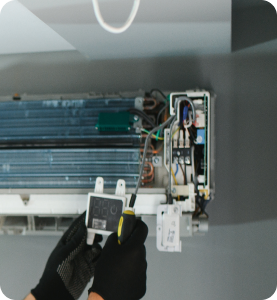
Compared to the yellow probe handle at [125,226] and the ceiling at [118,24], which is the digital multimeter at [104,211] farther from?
the ceiling at [118,24]

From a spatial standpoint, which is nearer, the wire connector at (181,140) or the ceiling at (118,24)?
the ceiling at (118,24)

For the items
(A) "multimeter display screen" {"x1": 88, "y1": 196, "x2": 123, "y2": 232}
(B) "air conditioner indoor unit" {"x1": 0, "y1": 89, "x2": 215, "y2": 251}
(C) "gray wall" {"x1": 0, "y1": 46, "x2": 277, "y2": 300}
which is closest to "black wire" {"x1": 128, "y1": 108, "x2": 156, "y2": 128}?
(B) "air conditioner indoor unit" {"x1": 0, "y1": 89, "x2": 215, "y2": 251}

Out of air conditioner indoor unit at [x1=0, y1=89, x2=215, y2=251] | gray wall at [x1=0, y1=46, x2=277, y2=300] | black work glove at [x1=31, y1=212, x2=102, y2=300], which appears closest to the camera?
black work glove at [x1=31, y1=212, x2=102, y2=300]

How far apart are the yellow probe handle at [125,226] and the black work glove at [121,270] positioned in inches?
1.0

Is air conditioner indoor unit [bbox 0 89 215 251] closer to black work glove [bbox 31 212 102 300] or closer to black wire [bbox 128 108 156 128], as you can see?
black wire [bbox 128 108 156 128]

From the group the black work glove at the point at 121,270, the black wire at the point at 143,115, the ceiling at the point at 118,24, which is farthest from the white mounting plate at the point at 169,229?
the ceiling at the point at 118,24

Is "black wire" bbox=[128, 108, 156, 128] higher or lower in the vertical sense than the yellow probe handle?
higher

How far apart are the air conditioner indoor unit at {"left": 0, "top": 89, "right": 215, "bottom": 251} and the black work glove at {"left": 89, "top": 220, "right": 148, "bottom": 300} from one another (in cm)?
18

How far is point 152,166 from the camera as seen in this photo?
1433mm

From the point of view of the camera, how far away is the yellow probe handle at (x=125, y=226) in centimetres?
108

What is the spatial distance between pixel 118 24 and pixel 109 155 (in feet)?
1.95

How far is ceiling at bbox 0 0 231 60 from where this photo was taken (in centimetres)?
113

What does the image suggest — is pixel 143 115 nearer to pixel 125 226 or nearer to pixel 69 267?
pixel 125 226

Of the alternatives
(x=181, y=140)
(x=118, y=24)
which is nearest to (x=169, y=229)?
(x=181, y=140)
